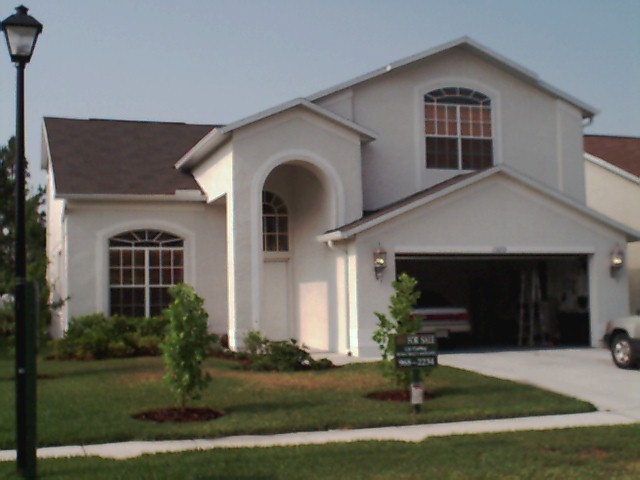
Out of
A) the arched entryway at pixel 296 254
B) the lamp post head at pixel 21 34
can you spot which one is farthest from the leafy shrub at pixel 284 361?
the lamp post head at pixel 21 34

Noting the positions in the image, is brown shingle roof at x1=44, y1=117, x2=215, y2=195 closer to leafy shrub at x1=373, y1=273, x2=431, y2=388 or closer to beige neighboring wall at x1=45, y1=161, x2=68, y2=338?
beige neighboring wall at x1=45, y1=161, x2=68, y2=338

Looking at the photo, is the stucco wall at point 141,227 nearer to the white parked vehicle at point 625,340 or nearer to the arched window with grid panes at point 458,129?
the arched window with grid panes at point 458,129

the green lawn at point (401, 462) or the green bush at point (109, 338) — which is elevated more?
the green bush at point (109, 338)

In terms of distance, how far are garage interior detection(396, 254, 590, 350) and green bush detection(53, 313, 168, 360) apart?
20.8 feet

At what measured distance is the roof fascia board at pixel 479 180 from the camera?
18844 mm

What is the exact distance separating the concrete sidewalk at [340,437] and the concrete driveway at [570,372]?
3.28 feet

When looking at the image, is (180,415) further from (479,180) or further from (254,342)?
(479,180)

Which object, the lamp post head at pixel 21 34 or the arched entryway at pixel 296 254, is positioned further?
the arched entryway at pixel 296 254

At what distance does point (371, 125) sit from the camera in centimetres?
2253

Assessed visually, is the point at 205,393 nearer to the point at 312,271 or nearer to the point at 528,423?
the point at 528,423

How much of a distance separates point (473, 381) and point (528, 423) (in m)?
3.46

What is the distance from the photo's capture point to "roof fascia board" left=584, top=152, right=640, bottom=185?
27922mm

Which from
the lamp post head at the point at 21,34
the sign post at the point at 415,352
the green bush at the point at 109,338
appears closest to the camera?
the lamp post head at the point at 21,34

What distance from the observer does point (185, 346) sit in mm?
11438
